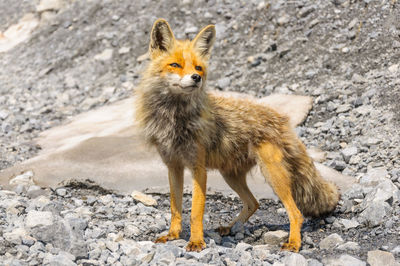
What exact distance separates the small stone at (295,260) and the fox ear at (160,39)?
2.59 metres

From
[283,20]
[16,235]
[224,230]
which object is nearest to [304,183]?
[224,230]

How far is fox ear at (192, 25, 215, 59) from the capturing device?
560 centimetres

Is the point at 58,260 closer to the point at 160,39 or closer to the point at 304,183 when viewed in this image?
the point at 160,39

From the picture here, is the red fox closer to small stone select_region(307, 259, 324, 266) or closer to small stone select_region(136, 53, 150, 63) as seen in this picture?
small stone select_region(307, 259, 324, 266)

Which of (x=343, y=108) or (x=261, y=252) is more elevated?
(x=343, y=108)

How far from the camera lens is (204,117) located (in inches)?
213

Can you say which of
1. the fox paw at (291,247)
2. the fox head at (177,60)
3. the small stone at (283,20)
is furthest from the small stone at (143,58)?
the fox paw at (291,247)

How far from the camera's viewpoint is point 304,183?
594 cm

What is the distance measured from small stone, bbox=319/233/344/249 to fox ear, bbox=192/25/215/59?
249cm

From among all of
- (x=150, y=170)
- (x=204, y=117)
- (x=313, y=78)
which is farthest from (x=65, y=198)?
(x=313, y=78)

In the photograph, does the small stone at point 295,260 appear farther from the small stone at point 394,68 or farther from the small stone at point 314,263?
the small stone at point 394,68

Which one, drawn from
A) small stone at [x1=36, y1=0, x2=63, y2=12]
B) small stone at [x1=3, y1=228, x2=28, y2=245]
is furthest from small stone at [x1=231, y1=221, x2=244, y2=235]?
small stone at [x1=36, y1=0, x2=63, y2=12]

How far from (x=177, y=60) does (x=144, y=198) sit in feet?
8.18

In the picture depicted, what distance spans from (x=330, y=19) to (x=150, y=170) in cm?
628
